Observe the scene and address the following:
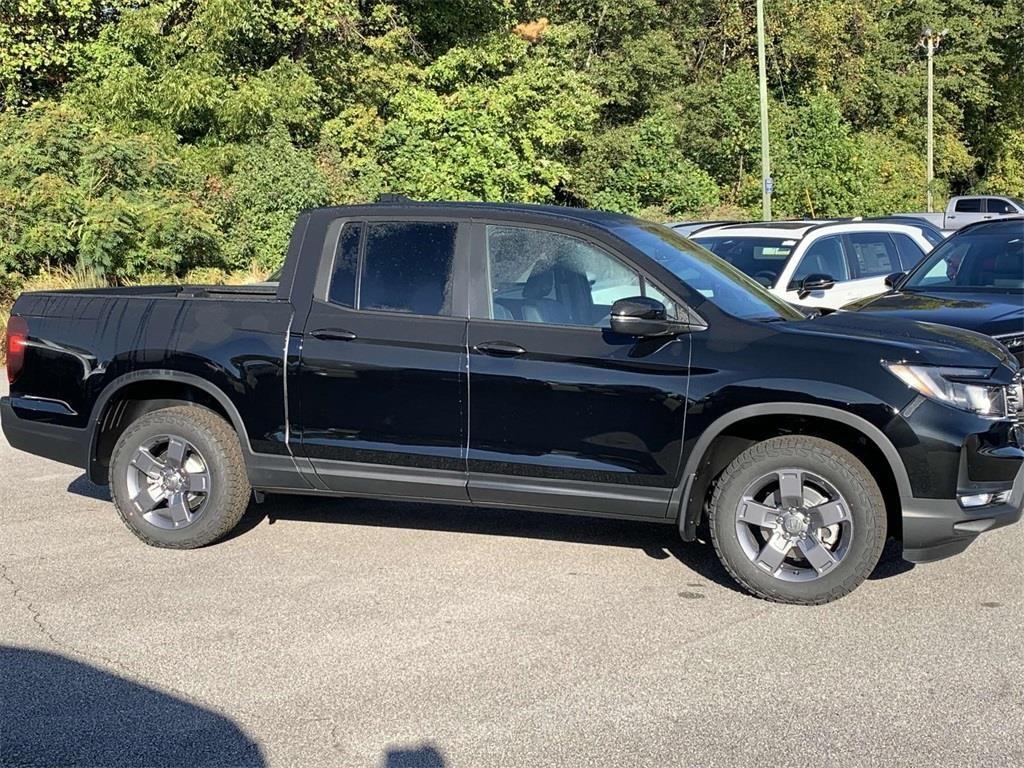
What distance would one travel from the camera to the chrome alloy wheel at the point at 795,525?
5059 millimetres

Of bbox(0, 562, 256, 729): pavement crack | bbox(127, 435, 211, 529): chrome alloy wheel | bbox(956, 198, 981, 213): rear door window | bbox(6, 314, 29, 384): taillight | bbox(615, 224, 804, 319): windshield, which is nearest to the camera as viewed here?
bbox(0, 562, 256, 729): pavement crack

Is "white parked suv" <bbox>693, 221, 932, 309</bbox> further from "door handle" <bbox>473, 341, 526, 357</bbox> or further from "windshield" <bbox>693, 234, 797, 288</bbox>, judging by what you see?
"door handle" <bbox>473, 341, 526, 357</bbox>

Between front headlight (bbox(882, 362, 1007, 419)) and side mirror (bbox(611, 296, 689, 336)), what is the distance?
0.98m

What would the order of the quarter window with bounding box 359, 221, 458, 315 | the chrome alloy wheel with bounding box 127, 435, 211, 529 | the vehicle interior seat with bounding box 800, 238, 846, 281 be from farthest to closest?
the vehicle interior seat with bounding box 800, 238, 846, 281 < the chrome alloy wheel with bounding box 127, 435, 211, 529 < the quarter window with bounding box 359, 221, 458, 315

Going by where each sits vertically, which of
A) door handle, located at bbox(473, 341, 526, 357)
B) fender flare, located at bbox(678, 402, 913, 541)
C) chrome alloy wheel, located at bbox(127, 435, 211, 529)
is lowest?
chrome alloy wheel, located at bbox(127, 435, 211, 529)

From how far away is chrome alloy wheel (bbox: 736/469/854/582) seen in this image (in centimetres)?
506

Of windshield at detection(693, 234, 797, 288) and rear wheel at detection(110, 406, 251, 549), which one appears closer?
rear wheel at detection(110, 406, 251, 549)

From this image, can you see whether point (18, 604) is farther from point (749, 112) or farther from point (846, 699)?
point (749, 112)

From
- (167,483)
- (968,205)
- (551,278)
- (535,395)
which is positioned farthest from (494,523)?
(968,205)

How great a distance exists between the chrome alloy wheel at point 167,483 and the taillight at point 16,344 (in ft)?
3.15

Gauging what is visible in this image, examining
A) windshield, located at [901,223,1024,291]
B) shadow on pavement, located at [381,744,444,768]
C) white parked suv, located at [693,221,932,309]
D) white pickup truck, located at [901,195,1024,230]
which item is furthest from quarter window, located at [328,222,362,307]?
white pickup truck, located at [901,195,1024,230]

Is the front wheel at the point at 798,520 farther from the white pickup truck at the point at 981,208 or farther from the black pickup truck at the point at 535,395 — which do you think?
the white pickup truck at the point at 981,208

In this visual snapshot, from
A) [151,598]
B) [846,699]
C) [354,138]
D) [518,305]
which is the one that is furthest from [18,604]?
[354,138]

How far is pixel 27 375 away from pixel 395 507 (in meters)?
2.30
